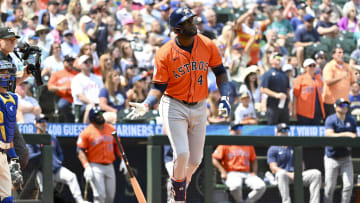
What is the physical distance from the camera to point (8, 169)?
672 centimetres

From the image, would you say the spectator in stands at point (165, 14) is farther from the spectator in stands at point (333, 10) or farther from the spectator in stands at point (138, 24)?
the spectator in stands at point (333, 10)

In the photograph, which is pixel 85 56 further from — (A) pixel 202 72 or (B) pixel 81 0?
(A) pixel 202 72

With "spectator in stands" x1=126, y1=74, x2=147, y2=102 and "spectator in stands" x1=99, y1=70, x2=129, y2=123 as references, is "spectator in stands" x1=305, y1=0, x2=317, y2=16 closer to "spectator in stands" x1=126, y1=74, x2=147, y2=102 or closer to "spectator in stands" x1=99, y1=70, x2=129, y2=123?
"spectator in stands" x1=126, y1=74, x2=147, y2=102

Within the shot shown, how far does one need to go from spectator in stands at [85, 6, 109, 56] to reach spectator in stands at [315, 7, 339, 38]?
4.99 m

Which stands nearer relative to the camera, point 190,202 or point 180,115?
point 180,115

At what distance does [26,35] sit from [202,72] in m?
6.99

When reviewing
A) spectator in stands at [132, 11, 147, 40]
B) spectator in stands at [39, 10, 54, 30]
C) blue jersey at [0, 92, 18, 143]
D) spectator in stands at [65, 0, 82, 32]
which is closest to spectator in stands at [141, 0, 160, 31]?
spectator in stands at [132, 11, 147, 40]

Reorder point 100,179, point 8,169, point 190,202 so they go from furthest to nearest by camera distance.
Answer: point 100,179 → point 190,202 → point 8,169

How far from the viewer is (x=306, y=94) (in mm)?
12336

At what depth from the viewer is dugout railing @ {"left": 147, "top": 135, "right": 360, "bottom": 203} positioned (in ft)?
30.2

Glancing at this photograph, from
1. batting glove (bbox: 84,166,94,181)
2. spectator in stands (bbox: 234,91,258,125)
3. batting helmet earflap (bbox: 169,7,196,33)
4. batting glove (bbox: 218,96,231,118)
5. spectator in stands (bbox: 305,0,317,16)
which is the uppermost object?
spectator in stands (bbox: 305,0,317,16)

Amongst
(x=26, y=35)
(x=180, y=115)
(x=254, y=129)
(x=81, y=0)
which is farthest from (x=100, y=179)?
(x=81, y=0)

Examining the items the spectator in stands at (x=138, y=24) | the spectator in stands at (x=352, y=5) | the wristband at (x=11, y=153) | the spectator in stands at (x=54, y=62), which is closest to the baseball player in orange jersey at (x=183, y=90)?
the wristband at (x=11, y=153)

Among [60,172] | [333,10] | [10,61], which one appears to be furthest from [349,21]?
[10,61]
